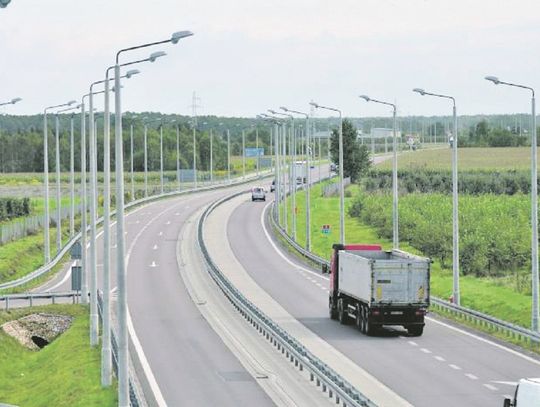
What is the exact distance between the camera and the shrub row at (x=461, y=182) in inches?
5320

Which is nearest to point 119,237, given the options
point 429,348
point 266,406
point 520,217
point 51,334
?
point 266,406

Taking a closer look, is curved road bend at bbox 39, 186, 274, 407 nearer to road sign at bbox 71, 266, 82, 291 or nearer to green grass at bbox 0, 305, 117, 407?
green grass at bbox 0, 305, 117, 407

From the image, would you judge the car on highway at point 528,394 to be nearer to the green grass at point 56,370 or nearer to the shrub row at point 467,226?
the green grass at point 56,370

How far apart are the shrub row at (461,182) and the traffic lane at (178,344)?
5339cm

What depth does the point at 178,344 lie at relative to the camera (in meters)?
48.5

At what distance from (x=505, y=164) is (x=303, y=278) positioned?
101m

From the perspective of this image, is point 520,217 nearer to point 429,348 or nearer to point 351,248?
point 351,248

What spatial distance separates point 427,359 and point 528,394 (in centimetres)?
1987

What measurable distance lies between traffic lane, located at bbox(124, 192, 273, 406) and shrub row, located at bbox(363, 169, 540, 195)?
53387 millimetres

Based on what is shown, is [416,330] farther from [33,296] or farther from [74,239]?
[74,239]

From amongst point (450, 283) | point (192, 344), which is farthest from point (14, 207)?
point (192, 344)

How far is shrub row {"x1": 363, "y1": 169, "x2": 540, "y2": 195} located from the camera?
443 feet

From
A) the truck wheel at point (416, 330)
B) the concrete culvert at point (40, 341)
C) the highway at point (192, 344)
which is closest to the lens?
the highway at point (192, 344)

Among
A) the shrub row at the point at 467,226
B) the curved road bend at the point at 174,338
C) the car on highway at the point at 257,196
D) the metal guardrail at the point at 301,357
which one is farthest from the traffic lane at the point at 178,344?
the car on highway at the point at 257,196
